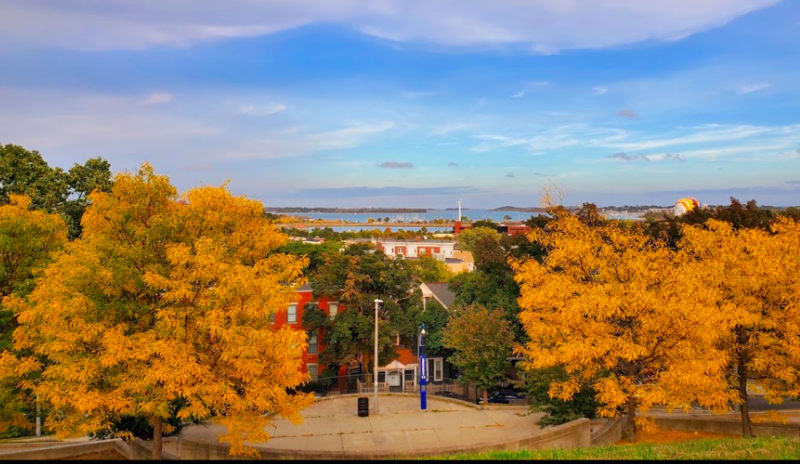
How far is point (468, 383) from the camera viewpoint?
103 ft

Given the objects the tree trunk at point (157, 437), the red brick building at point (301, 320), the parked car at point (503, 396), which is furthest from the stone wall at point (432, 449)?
the red brick building at point (301, 320)

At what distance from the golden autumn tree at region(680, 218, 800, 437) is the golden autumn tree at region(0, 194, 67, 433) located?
71.6 feet

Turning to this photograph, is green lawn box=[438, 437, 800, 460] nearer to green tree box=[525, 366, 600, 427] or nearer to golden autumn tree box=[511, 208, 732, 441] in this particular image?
golden autumn tree box=[511, 208, 732, 441]

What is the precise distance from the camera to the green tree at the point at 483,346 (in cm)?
2831

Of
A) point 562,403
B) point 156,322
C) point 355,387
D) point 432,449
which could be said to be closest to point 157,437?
point 156,322

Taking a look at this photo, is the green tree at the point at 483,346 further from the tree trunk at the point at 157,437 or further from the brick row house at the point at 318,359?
the tree trunk at the point at 157,437

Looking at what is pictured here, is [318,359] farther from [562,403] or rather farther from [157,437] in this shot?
[157,437]

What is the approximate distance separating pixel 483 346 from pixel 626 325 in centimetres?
1172

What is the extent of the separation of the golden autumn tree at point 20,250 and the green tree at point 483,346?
63.8ft

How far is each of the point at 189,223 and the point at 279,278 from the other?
2.97 metres

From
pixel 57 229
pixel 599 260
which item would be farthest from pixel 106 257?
pixel 599 260

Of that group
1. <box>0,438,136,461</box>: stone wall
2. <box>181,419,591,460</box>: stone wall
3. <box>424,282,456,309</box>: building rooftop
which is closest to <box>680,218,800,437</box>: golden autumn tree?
<box>181,419,591,460</box>: stone wall

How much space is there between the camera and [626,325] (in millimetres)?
17453

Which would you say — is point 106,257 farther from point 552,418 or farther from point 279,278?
point 552,418
